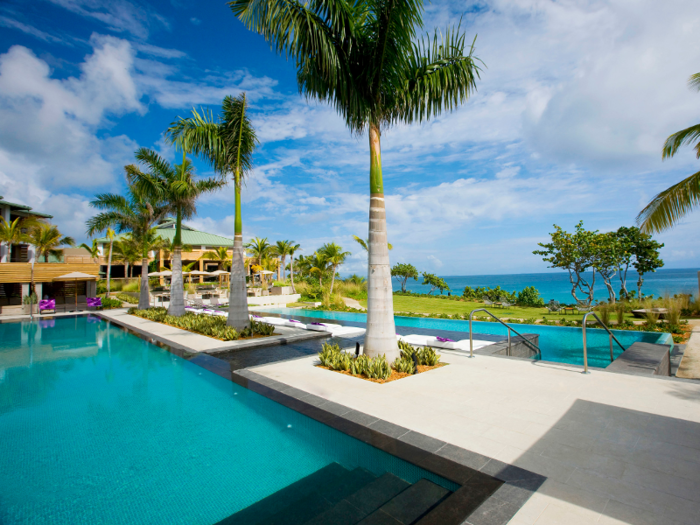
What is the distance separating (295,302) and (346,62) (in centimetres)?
2147

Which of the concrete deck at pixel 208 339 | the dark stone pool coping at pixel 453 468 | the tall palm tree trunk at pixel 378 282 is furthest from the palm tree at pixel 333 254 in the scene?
the dark stone pool coping at pixel 453 468

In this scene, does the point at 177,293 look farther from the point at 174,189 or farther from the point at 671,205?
the point at 671,205

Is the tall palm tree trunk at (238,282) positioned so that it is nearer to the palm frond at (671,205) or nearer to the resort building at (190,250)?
the palm frond at (671,205)

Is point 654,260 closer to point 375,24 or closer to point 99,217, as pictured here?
point 375,24

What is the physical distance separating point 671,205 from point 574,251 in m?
16.9

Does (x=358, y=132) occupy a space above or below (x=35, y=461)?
above

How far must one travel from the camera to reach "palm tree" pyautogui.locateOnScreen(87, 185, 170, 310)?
1697 cm

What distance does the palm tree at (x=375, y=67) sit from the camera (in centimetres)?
595

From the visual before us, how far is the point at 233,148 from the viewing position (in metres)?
10.8

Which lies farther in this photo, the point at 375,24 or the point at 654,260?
the point at 654,260

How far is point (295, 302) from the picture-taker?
86.3 feet

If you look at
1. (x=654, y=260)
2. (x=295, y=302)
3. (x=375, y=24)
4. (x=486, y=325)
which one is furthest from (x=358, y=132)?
(x=654, y=260)

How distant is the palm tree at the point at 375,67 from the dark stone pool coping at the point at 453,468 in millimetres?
2367

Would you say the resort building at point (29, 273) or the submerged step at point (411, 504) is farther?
the resort building at point (29, 273)
